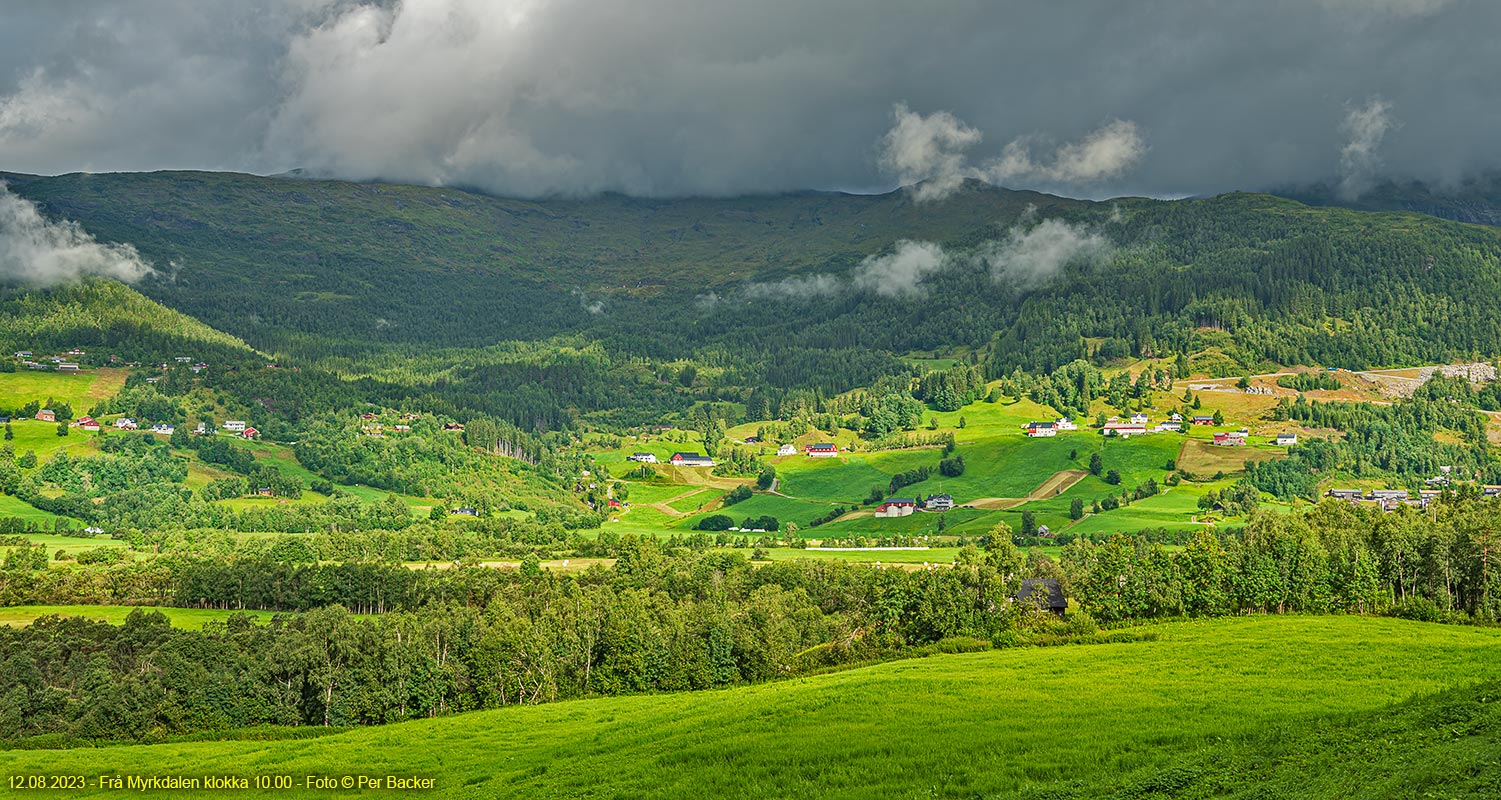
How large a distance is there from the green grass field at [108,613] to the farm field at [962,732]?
5325 cm

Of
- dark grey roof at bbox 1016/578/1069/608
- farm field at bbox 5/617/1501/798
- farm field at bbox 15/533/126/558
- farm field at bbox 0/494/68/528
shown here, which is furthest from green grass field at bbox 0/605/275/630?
dark grey roof at bbox 1016/578/1069/608

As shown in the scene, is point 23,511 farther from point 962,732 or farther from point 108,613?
point 962,732

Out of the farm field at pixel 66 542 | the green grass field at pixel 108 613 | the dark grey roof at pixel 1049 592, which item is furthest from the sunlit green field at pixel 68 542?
the dark grey roof at pixel 1049 592

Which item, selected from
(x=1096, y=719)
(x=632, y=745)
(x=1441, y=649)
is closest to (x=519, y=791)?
(x=632, y=745)

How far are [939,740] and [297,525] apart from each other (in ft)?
577

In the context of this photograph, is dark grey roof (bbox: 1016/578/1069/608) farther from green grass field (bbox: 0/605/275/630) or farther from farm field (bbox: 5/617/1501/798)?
green grass field (bbox: 0/605/275/630)

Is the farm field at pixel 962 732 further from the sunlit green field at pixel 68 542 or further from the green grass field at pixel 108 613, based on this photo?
the sunlit green field at pixel 68 542

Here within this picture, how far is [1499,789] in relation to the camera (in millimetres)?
23219

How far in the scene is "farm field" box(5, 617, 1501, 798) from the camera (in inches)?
1375

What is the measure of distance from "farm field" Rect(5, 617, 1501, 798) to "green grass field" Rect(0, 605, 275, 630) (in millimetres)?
53255

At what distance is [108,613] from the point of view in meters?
118

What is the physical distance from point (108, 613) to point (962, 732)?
108 metres

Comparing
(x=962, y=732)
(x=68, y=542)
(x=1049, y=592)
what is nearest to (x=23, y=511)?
(x=68, y=542)

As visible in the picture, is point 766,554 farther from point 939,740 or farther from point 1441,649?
point 939,740
